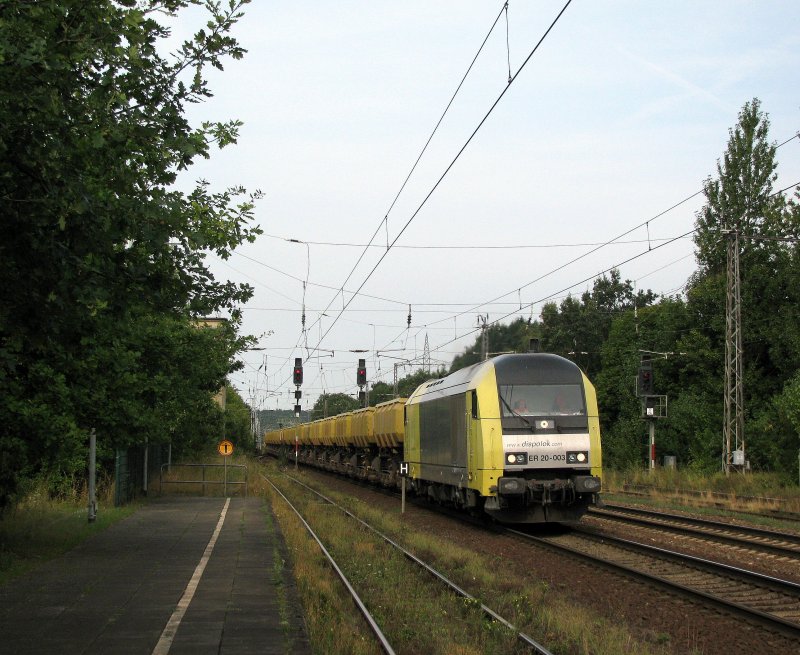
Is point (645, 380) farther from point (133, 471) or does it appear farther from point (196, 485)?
point (133, 471)

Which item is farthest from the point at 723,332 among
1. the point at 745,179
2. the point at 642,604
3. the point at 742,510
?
the point at 642,604

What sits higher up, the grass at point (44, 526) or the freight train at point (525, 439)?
the freight train at point (525, 439)

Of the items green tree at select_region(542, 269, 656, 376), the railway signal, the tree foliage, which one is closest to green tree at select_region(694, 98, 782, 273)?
the tree foliage

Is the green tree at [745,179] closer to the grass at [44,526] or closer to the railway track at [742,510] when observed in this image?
the railway track at [742,510]

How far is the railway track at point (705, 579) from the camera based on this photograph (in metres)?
9.19

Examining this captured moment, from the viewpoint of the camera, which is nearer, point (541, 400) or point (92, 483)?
point (541, 400)

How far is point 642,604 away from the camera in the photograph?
10.1m

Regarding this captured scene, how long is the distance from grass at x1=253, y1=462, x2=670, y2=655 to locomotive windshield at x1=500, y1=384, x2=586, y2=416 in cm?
266

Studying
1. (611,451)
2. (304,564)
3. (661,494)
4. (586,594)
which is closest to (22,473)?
(304,564)

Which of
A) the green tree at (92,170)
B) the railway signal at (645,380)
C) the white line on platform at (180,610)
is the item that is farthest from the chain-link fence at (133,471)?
the railway signal at (645,380)

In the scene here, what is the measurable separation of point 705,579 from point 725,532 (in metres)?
6.18

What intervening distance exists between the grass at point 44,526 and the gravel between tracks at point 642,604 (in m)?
6.50

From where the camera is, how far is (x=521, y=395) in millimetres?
16641

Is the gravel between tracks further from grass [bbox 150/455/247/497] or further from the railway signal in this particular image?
the railway signal
